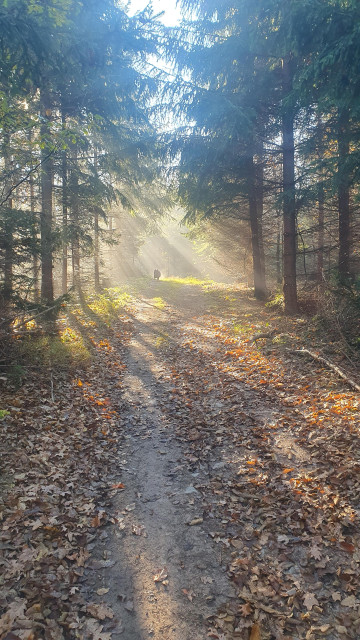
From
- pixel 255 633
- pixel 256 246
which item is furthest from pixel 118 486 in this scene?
pixel 256 246

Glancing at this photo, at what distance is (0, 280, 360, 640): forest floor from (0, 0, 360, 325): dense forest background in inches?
106

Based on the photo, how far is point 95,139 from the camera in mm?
13250

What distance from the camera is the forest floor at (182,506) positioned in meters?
3.12

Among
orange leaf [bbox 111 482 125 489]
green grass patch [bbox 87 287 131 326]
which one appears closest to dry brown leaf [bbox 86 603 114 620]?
orange leaf [bbox 111 482 125 489]

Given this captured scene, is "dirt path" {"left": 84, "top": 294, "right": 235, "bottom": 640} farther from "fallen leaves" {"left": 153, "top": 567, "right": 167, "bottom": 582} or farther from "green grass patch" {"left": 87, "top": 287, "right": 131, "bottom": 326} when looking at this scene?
"green grass patch" {"left": 87, "top": 287, "right": 131, "bottom": 326}

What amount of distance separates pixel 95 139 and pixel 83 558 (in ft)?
45.4

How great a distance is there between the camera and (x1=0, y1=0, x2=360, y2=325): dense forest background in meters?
7.45

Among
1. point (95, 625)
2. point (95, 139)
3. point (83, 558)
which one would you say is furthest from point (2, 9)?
point (95, 625)

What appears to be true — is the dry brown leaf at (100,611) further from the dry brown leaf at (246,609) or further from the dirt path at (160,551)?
the dry brown leaf at (246,609)

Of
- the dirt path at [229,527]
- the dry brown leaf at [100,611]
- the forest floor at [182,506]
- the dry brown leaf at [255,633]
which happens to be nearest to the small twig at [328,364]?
the forest floor at [182,506]

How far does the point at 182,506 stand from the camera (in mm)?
4535

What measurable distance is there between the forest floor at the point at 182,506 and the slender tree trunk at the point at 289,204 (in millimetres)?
4577

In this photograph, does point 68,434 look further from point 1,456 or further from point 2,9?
point 2,9

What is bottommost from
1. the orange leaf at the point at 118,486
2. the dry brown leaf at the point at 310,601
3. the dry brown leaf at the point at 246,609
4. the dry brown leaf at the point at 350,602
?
the dry brown leaf at the point at 246,609
